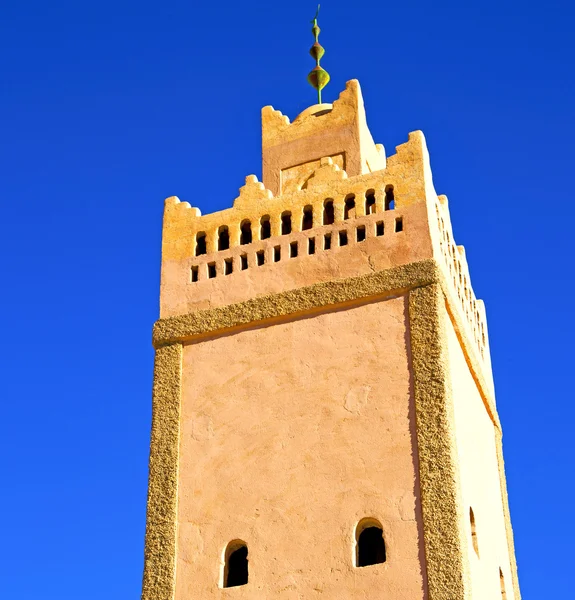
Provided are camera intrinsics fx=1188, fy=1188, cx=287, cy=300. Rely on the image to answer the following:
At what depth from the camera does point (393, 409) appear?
10812mm

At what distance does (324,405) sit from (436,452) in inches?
48.6

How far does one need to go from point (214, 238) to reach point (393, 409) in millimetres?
3006

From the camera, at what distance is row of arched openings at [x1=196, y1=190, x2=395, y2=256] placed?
12.0 metres

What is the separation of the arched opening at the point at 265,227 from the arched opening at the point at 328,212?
2.00ft

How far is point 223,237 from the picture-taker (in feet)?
41.6

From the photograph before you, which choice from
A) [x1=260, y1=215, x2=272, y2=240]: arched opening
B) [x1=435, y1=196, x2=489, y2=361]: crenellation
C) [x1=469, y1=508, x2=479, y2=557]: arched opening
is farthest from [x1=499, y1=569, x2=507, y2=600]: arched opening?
[x1=260, y1=215, x2=272, y2=240]: arched opening

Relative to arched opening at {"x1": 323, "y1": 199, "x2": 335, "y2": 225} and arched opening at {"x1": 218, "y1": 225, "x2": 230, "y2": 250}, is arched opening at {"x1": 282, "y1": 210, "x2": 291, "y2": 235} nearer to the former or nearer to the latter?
arched opening at {"x1": 323, "y1": 199, "x2": 335, "y2": 225}

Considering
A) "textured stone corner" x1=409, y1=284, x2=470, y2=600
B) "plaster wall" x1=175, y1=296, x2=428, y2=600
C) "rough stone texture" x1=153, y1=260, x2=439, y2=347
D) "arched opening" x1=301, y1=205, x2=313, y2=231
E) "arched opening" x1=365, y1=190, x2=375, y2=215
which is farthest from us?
"arched opening" x1=301, y1=205, x2=313, y2=231

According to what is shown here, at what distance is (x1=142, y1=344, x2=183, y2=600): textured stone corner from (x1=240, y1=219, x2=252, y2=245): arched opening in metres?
1.36

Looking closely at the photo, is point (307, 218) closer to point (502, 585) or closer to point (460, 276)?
point (460, 276)

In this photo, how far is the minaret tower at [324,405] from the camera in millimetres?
10359

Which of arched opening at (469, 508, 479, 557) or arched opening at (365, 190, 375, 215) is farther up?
arched opening at (365, 190, 375, 215)

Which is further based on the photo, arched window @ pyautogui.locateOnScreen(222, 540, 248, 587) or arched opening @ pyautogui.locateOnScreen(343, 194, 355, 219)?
arched opening @ pyautogui.locateOnScreen(343, 194, 355, 219)

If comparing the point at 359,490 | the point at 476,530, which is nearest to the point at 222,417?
the point at 359,490
